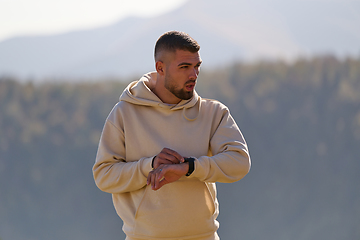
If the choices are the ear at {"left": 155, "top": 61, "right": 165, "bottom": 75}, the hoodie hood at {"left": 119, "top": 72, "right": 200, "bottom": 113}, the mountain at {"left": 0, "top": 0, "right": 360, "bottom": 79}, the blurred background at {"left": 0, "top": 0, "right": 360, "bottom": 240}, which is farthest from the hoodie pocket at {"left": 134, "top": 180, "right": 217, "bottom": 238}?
the mountain at {"left": 0, "top": 0, "right": 360, "bottom": 79}

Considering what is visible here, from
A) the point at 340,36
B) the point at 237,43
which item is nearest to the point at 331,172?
the point at 340,36

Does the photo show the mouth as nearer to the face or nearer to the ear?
the face

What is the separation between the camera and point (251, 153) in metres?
6.91

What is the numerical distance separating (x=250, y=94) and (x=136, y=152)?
558 centimetres

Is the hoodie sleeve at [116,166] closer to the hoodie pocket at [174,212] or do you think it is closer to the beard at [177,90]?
the hoodie pocket at [174,212]

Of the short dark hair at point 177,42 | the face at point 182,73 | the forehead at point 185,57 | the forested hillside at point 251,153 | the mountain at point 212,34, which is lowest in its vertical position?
the forested hillside at point 251,153

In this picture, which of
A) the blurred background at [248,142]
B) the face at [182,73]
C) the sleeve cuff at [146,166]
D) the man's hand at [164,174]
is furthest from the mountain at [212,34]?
the man's hand at [164,174]

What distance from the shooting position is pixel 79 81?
7375mm

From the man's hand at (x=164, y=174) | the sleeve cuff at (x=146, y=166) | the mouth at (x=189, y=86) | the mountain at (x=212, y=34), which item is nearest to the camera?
the man's hand at (x=164, y=174)

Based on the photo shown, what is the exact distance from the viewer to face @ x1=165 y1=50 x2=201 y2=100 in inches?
66.4

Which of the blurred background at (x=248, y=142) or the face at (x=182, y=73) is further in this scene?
the blurred background at (x=248, y=142)

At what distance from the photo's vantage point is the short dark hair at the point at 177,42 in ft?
5.52

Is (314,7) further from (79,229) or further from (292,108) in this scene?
(79,229)

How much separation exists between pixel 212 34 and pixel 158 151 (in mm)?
16235
